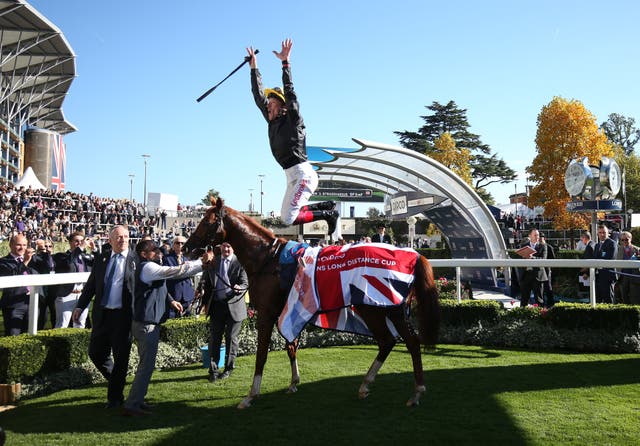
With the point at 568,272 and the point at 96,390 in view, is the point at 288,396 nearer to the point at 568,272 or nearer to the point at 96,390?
the point at 96,390

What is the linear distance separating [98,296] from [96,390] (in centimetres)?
134

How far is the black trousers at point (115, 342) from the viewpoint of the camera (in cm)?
506

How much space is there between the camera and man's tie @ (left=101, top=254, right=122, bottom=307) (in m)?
5.08

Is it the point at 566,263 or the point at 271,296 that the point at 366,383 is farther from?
the point at 566,263

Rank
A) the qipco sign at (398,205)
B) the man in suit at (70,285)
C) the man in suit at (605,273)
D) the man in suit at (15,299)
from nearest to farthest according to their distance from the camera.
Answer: the man in suit at (15,299), the man in suit at (70,285), the man in suit at (605,273), the qipco sign at (398,205)

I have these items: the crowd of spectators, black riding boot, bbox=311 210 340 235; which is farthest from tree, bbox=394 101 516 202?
black riding boot, bbox=311 210 340 235

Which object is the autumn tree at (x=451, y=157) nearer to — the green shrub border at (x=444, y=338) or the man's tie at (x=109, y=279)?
the green shrub border at (x=444, y=338)

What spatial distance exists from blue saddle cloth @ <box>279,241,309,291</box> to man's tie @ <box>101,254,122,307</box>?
158 cm

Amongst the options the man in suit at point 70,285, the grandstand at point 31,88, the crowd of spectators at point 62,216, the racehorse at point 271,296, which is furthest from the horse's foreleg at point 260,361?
the grandstand at point 31,88

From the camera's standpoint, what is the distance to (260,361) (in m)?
5.07

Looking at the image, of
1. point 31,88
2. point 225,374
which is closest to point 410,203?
point 225,374

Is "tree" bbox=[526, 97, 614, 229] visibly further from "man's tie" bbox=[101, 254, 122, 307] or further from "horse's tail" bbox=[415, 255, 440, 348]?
"man's tie" bbox=[101, 254, 122, 307]

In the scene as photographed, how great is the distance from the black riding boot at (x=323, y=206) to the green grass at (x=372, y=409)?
6.11 feet

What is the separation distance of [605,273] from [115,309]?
25.9 feet
